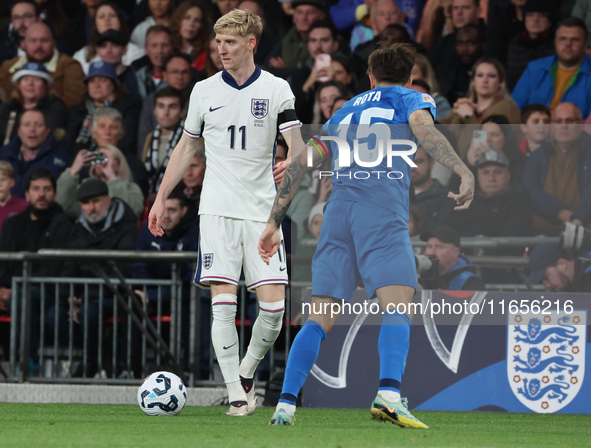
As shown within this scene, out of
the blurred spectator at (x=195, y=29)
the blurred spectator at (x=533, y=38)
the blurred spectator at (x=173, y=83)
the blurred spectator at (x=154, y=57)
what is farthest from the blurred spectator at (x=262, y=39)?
the blurred spectator at (x=533, y=38)

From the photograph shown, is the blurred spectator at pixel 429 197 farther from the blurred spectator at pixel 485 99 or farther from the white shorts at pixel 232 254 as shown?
the white shorts at pixel 232 254

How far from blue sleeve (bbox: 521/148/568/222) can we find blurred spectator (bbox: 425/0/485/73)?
6.51 feet

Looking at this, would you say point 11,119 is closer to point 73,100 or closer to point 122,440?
point 73,100

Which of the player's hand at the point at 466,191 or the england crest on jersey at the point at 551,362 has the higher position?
the player's hand at the point at 466,191

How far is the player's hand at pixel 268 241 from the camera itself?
15.9 feet

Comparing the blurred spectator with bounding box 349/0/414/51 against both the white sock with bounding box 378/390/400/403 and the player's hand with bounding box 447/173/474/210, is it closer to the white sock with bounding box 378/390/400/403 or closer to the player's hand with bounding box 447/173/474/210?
the player's hand with bounding box 447/173/474/210

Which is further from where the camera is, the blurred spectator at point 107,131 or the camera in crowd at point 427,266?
the blurred spectator at point 107,131

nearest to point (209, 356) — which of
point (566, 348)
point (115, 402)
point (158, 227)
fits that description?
point (115, 402)

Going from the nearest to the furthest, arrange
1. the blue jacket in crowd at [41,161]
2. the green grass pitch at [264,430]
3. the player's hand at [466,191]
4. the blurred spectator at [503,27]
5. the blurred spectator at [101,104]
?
the green grass pitch at [264,430], the player's hand at [466,191], the blurred spectator at [503,27], the blue jacket in crowd at [41,161], the blurred spectator at [101,104]

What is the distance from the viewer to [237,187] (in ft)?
19.0

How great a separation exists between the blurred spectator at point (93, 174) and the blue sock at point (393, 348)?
4.87 m

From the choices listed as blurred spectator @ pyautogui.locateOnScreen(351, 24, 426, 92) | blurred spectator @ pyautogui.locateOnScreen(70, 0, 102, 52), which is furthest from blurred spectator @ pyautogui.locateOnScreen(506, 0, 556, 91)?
blurred spectator @ pyautogui.locateOnScreen(70, 0, 102, 52)

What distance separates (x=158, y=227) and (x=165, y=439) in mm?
1951

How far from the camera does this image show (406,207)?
492 cm
